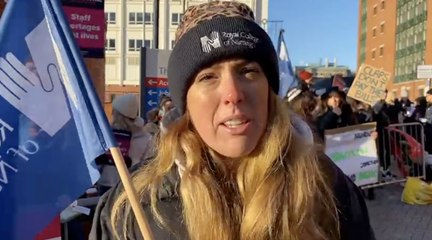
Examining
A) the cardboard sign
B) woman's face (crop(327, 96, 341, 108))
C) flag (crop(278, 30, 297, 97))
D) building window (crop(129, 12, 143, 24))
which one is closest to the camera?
woman's face (crop(327, 96, 341, 108))

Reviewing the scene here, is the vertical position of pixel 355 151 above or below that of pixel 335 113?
below

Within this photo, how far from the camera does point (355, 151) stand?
872cm

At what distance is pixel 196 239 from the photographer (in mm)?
1625

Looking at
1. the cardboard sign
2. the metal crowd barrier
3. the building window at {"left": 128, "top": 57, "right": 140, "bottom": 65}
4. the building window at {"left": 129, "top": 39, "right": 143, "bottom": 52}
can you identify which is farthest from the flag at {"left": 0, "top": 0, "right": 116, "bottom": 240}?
the building window at {"left": 129, "top": 39, "right": 143, "bottom": 52}

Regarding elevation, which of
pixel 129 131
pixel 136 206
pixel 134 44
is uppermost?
pixel 134 44

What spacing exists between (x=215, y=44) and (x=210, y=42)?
2 centimetres

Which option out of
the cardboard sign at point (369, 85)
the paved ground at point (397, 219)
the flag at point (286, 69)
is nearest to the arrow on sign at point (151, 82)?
the flag at point (286, 69)

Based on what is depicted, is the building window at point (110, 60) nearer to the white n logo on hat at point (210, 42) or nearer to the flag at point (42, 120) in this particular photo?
the flag at point (42, 120)

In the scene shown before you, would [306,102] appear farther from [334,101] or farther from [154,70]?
[154,70]

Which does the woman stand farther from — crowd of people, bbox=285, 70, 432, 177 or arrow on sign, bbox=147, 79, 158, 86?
arrow on sign, bbox=147, 79, 158, 86

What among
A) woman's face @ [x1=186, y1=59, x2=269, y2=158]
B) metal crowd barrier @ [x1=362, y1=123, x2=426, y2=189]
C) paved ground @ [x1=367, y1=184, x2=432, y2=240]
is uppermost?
woman's face @ [x1=186, y1=59, x2=269, y2=158]

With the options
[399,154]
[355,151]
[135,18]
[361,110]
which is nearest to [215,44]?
[355,151]

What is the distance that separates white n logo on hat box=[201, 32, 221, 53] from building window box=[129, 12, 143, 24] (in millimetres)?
73517

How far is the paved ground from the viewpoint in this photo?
24.5ft
